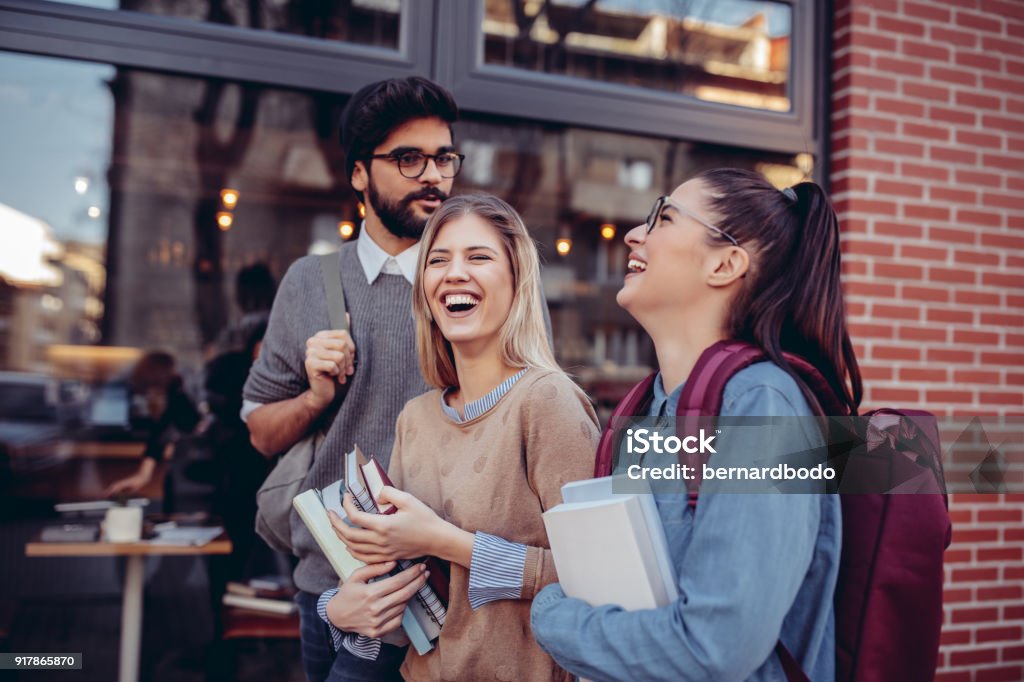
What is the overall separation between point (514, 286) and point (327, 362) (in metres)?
0.57

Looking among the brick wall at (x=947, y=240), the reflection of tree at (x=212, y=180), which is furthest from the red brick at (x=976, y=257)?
the reflection of tree at (x=212, y=180)

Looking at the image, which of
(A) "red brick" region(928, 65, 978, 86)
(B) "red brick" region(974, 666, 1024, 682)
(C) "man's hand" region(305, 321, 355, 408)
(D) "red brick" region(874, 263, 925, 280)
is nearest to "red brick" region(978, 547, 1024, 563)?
(B) "red brick" region(974, 666, 1024, 682)

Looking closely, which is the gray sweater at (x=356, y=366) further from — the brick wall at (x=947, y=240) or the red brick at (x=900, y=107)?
the red brick at (x=900, y=107)

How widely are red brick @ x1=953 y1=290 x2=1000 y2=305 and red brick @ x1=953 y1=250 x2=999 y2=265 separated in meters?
0.14

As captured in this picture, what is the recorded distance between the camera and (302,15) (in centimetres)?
376

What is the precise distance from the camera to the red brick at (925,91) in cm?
341

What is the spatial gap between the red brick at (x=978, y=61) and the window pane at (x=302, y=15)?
8.43 feet

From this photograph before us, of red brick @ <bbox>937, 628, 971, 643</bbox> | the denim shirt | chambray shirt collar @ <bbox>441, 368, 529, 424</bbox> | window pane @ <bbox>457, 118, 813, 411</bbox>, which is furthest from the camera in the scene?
window pane @ <bbox>457, 118, 813, 411</bbox>

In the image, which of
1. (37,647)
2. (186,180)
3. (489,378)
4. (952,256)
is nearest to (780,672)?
(489,378)

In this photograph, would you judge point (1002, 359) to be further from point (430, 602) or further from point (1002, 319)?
point (430, 602)

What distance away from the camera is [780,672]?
1149 millimetres

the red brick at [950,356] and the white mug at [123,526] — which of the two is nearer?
the red brick at [950,356]

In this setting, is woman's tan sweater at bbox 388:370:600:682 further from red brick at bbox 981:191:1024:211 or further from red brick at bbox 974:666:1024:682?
red brick at bbox 981:191:1024:211

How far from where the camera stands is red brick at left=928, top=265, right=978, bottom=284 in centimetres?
339
